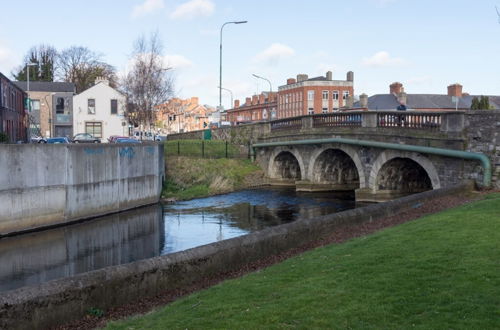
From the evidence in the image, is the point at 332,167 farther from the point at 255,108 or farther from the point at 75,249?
the point at 255,108

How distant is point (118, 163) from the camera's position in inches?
1196

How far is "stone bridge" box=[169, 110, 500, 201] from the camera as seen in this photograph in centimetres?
2348

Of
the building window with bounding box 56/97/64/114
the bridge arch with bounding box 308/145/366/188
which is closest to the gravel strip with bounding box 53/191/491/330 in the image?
the bridge arch with bounding box 308/145/366/188

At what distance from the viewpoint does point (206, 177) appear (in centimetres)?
4069

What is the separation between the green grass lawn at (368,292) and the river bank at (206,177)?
2521 centimetres

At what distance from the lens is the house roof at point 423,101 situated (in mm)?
77062

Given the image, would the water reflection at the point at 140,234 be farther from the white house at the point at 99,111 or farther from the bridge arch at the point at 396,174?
the white house at the point at 99,111

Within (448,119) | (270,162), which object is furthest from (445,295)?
(270,162)

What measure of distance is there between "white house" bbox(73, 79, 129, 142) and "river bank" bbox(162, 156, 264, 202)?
80.2 feet

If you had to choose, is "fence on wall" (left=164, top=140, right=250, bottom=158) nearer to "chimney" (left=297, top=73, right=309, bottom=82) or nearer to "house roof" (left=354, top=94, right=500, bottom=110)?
"house roof" (left=354, top=94, right=500, bottom=110)

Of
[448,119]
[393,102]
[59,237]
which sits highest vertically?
[393,102]

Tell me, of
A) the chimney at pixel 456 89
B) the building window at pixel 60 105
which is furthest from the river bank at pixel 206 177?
the chimney at pixel 456 89

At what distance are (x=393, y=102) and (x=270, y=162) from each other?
37167mm

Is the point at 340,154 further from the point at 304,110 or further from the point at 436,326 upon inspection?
the point at 304,110
